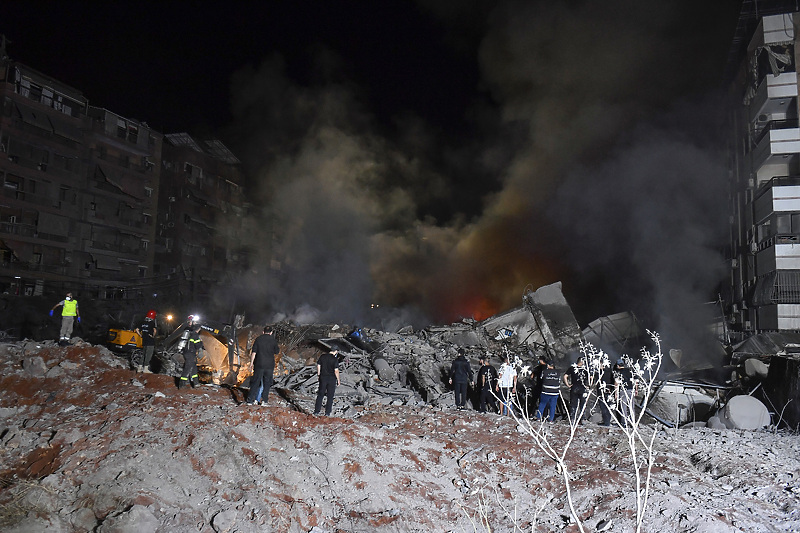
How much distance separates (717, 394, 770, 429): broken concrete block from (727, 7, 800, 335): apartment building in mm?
14205

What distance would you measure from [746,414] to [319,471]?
9749 millimetres

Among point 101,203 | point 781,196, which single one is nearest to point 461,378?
point 781,196

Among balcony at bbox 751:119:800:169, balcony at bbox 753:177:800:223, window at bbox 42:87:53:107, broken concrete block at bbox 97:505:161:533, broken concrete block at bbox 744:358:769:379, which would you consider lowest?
broken concrete block at bbox 97:505:161:533

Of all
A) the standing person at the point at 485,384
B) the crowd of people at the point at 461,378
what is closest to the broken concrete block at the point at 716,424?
the crowd of people at the point at 461,378

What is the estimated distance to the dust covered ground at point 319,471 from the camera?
19.5 ft

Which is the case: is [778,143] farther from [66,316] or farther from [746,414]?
[66,316]

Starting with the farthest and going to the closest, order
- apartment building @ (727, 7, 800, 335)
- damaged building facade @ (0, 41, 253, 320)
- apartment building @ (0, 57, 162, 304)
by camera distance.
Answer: damaged building facade @ (0, 41, 253, 320) < apartment building @ (0, 57, 162, 304) < apartment building @ (727, 7, 800, 335)

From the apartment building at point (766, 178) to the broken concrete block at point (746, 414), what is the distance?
14205 mm

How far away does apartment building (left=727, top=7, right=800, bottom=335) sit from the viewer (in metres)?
22.6

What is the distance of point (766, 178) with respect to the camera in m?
25.9

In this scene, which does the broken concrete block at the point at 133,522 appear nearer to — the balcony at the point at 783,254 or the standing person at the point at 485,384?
the standing person at the point at 485,384

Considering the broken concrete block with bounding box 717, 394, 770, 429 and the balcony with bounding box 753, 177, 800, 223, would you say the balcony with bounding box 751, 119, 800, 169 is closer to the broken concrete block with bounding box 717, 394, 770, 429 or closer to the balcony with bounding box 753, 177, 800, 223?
the balcony with bounding box 753, 177, 800, 223

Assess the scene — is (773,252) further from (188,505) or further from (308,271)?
(308,271)

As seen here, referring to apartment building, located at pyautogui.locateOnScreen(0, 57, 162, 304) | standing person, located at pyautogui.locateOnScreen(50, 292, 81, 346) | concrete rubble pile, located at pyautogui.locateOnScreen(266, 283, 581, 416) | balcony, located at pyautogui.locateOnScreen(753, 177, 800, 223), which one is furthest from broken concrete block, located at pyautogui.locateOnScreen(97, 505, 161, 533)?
apartment building, located at pyautogui.locateOnScreen(0, 57, 162, 304)
